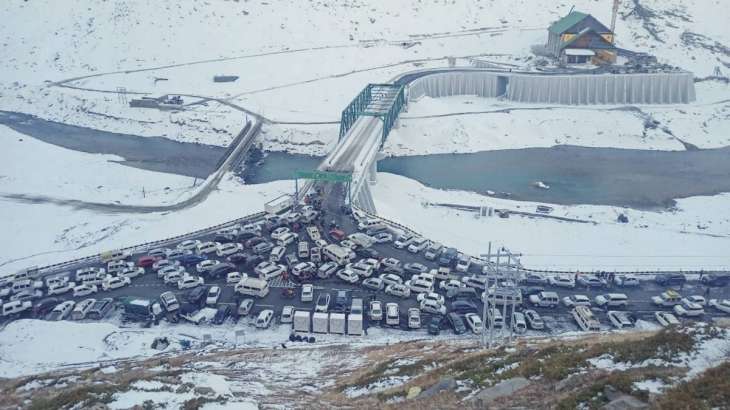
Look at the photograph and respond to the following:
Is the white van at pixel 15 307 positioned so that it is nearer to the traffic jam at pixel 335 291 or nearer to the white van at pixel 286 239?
the traffic jam at pixel 335 291

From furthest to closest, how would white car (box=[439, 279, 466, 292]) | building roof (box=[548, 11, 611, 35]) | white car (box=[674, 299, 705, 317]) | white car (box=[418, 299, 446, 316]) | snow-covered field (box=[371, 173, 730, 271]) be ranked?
building roof (box=[548, 11, 611, 35]) < snow-covered field (box=[371, 173, 730, 271]) < white car (box=[439, 279, 466, 292]) < white car (box=[674, 299, 705, 317]) < white car (box=[418, 299, 446, 316])

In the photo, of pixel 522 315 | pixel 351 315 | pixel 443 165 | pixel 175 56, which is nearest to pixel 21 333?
pixel 351 315

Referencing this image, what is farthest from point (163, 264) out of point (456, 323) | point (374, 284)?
point (456, 323)

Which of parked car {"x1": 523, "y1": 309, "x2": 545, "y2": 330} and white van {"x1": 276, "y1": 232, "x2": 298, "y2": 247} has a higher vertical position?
white van {"x1": 276, "y1": 232, "x2": 298, "y2": 247}

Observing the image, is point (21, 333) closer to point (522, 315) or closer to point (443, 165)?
point (522, 315)

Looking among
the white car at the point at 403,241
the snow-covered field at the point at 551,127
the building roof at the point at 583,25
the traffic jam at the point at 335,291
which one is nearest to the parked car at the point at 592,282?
the traffic jam at the point at 335,291

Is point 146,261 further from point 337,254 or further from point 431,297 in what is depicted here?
point 431,297

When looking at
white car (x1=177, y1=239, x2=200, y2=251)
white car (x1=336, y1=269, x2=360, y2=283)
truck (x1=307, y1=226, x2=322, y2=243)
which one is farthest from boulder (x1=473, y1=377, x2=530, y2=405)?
white car (x1=177, y1=239, x2=200, y2=251)

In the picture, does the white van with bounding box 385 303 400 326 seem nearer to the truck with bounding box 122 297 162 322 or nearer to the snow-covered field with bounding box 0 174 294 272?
the truck with bounding box 122 297 162 322
